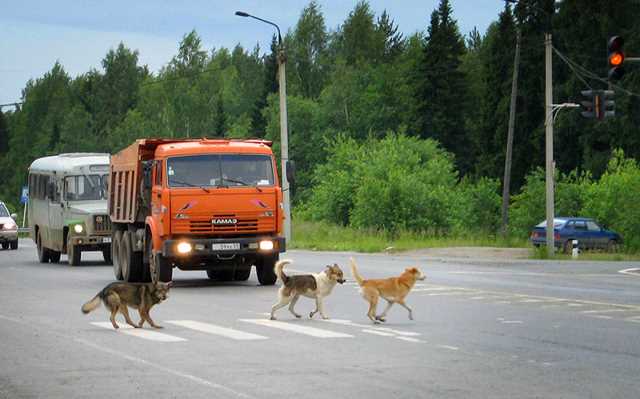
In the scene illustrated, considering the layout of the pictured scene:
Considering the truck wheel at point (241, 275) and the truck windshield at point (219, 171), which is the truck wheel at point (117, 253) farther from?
the truck windshield at point (219, 171)

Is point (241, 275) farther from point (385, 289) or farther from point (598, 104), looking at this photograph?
point (598, 104)

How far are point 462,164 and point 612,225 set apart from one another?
46.0 metres

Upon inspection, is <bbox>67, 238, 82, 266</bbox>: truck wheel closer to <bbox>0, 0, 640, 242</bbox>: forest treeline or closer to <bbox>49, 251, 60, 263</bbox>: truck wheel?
<bbox>49, 251, 60, 263</bbox>: truck wheel

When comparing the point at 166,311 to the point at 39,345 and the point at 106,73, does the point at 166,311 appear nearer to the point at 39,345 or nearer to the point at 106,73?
the point at 39,345

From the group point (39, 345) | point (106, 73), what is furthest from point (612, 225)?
point (106, 73)

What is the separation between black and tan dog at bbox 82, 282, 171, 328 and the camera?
17.6 meters

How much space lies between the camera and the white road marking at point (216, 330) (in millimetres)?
16484

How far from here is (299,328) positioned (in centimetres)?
1761

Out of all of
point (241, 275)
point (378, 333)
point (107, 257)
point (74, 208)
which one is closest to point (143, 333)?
point (378, 333)

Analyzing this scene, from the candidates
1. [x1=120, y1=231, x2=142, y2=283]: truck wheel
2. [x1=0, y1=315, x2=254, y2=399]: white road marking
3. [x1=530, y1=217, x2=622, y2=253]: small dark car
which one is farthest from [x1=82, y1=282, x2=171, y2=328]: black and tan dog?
[x1=530, y1=217, x2=622, y2=253]: small dark car

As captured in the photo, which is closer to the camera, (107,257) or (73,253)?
(73,253)

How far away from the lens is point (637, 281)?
3039 centimetres

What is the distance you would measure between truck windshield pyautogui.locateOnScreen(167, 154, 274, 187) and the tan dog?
8353mm

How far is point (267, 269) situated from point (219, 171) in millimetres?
2240
